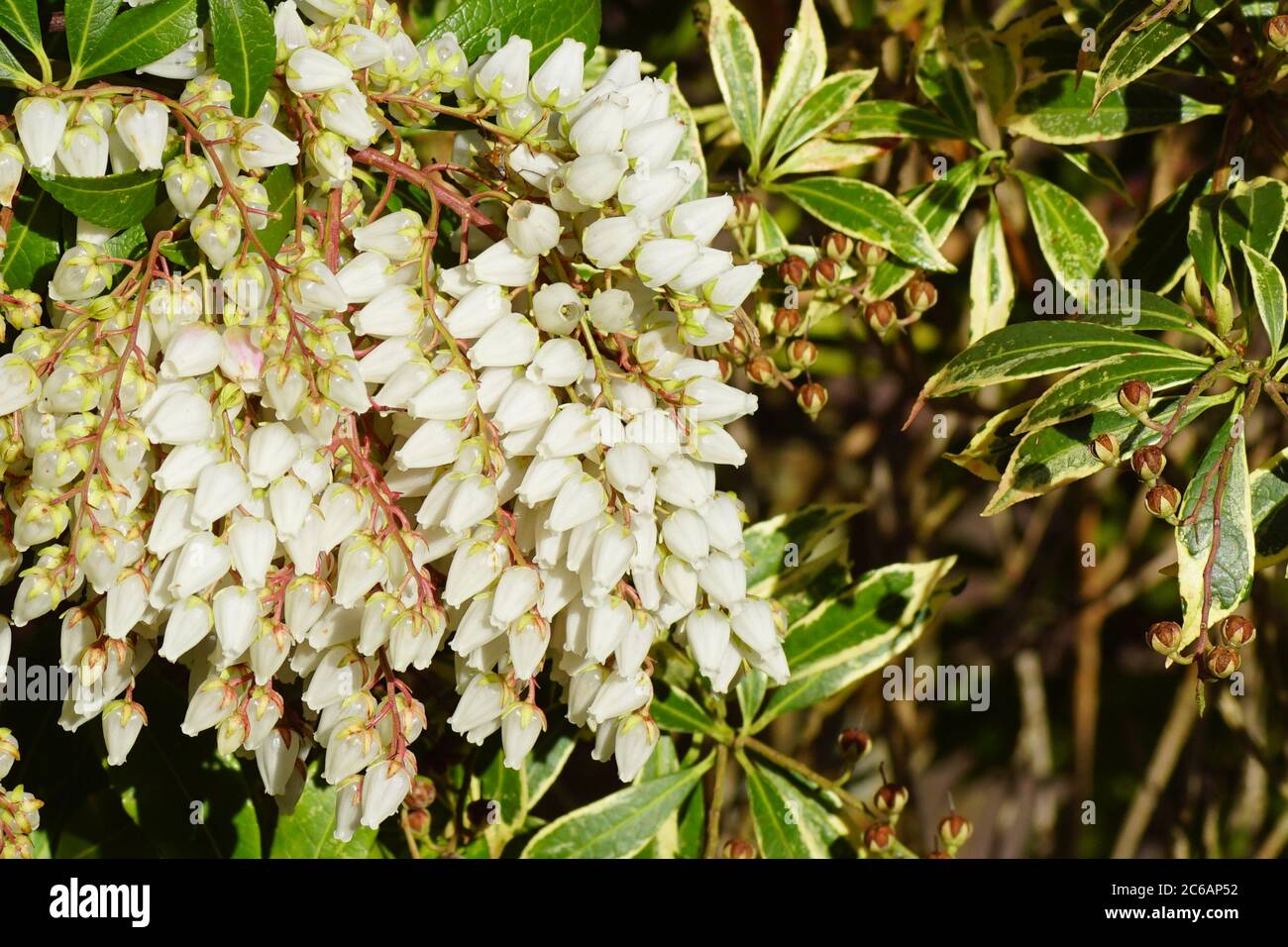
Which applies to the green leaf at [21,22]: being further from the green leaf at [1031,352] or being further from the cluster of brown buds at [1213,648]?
the cluster of brown buds at [1213,648]

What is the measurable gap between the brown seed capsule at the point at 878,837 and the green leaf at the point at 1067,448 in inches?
13.8

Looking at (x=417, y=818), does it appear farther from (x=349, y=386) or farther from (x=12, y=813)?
(x=349, y=386)

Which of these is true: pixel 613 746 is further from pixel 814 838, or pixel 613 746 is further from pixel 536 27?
pixel 536 27

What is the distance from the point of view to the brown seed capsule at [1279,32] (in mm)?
1000

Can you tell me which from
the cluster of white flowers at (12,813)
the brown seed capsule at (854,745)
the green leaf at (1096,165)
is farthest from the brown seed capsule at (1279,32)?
the cluster of white flowers at (12,813)

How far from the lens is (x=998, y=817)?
2.03m

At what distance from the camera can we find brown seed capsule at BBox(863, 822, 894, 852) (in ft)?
3.89

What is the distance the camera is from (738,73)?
1.27 metres

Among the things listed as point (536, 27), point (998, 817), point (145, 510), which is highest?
point (536, 27)

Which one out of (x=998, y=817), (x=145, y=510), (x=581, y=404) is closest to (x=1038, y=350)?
(x=581, y=404)

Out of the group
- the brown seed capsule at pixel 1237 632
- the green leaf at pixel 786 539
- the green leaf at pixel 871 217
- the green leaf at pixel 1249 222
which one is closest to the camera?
the brown seed capsule at pixel 1237 632

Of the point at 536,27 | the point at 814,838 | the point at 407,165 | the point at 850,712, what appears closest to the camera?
the point at 407,165

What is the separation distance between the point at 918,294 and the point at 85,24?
0.73 metres

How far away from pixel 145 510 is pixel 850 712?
1.30 meters
